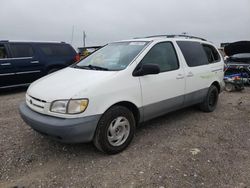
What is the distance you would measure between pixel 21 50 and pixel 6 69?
2.79ft

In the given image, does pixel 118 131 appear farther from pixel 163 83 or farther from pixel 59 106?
pixel 163 83

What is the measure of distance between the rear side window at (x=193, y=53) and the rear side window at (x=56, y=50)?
5.31m

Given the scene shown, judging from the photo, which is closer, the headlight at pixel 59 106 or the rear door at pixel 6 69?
the headlight at pixel 59 106

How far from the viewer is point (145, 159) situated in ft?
10.2

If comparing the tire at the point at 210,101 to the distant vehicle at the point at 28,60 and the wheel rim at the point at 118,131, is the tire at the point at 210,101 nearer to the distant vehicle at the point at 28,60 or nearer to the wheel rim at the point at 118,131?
the wheel rim at the point at 118,131

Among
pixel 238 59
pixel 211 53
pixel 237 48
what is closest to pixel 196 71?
pixel 211 53

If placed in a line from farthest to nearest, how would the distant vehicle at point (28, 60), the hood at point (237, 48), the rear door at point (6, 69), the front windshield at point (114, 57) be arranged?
the hood at point (237, 48) < the distant vehicle at point (28, 60) < the rear door at point (6, 69) < the front windshield at point (114, 57)

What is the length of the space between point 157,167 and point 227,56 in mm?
8414

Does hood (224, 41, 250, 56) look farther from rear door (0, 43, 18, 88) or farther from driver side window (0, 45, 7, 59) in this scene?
driver side window (0, 45, 7, 59)

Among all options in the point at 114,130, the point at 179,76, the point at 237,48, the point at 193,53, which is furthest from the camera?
the point at 237,48

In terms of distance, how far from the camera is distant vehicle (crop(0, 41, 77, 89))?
718 centimetres

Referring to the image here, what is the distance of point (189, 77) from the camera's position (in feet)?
14.1

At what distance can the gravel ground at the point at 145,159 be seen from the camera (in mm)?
2666

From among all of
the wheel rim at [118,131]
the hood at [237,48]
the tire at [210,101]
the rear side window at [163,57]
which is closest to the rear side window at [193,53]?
the rear side window at [163,57]
